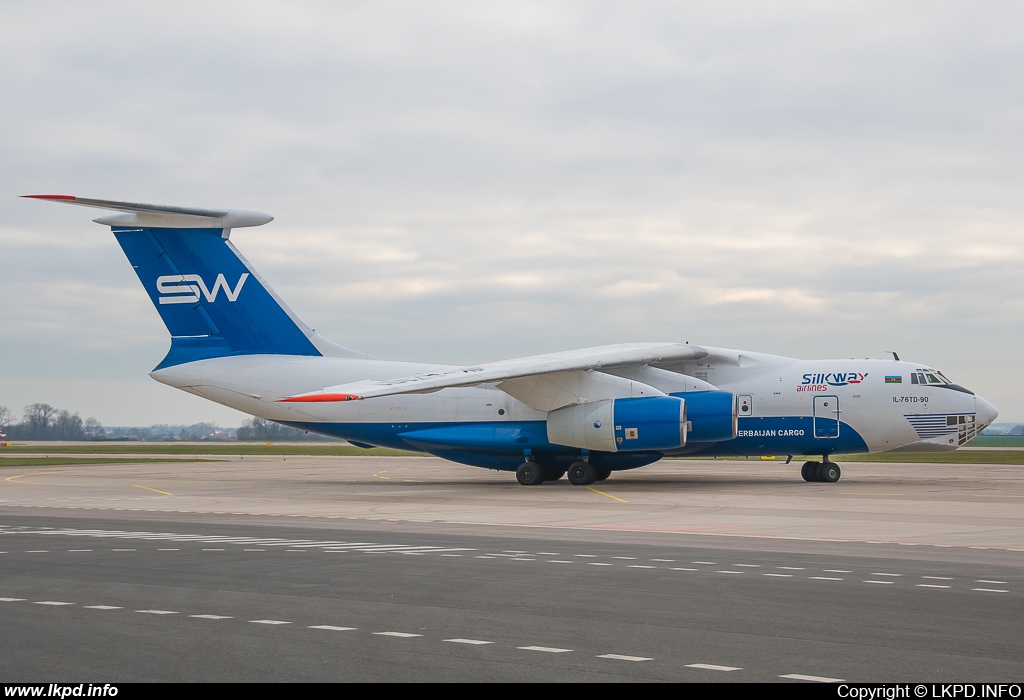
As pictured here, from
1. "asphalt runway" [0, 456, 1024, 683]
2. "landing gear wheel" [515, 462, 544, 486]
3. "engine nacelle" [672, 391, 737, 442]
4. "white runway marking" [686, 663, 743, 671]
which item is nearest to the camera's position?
"white runway marking" [686, 663, 743, 671]

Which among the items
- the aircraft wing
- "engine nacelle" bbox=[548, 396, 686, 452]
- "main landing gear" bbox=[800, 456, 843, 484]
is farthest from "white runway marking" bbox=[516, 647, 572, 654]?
"main landing gear" bbox=[800, 456, 843, 484]

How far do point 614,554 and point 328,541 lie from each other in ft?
13.7

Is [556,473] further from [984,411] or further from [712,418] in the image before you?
[984,411]

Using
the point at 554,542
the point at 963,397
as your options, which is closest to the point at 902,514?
the point at 554,542

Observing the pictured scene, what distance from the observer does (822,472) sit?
27531mm

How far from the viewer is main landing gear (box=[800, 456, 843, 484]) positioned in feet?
90.3

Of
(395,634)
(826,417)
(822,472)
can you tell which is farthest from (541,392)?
(395,634)

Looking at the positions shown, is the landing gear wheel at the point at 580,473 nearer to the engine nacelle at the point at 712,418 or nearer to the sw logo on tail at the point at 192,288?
the engine nacelle at the point at 712,418

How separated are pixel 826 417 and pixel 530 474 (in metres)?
8.02

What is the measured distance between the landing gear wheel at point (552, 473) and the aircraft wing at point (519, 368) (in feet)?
10.9

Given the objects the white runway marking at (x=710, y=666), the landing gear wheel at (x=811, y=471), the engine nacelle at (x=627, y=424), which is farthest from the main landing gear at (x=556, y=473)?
the white runway marking at (x=710, y=666)

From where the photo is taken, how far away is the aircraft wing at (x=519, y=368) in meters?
22.1

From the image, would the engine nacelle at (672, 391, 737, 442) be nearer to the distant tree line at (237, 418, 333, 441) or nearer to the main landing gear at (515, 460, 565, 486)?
the main landing gear at (515, 460, 565, 486)

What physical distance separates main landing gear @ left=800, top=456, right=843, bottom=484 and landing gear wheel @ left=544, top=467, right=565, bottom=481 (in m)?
6.75
